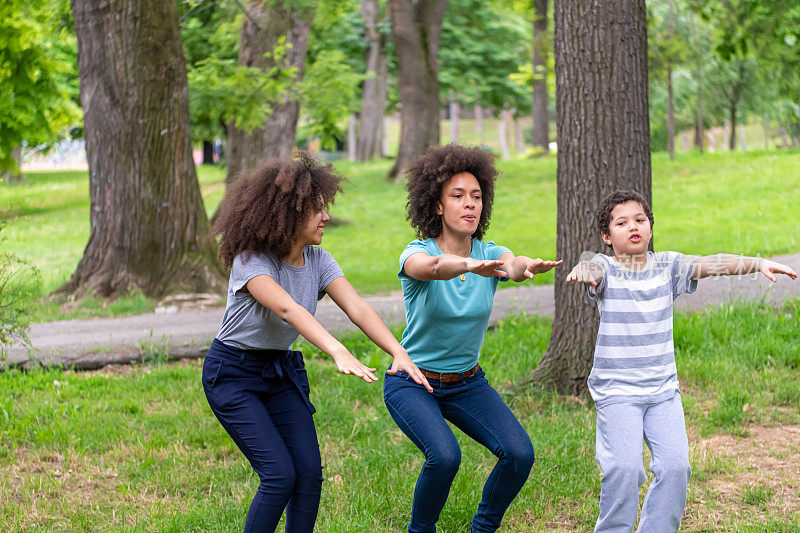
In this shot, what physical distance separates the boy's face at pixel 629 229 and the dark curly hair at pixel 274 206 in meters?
1.26

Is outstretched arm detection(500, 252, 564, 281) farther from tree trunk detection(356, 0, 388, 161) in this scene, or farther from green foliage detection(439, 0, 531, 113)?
green foliage detection(439, 0, 531, 113)

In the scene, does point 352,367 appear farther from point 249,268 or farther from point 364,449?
point 364,449

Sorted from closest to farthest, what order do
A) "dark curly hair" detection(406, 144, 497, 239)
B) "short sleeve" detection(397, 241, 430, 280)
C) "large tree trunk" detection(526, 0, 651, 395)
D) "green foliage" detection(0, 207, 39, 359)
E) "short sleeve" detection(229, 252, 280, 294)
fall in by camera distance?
"short sleeve" detection(229, 252, 280, 294)
"short sleeve" detection(397, 241, 430, 280)
"dark curly hair" detection(406, 144, 497, 239)
"green foliage" detection(0, 207, 39, 359)
"large tree trunk" detection(526, 0, 651, 395)

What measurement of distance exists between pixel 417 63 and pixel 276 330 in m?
19.2

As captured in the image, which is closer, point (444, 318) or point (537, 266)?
point (537, 266)

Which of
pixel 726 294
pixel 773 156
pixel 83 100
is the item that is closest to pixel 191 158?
pixel 83 100

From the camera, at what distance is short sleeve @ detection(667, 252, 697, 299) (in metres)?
3.62

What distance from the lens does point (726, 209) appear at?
16.2 meters

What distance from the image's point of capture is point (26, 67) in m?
14.4

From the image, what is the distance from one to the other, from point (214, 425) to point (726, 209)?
516 inches

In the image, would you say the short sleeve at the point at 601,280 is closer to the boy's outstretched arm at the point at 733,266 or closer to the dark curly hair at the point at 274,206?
the boy's outstretched arm at the point at 733,266

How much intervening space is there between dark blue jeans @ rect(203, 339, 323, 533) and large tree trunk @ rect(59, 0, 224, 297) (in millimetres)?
7060

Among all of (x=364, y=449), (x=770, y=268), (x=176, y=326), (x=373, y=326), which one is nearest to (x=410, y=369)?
(x=373, y=326)

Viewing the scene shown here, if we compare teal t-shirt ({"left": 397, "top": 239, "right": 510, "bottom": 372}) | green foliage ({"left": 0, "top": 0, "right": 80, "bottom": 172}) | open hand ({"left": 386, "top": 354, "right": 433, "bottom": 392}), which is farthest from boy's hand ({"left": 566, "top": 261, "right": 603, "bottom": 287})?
green foliage ({"left": 0, "top": 0, "right": 80, "bottom": 172})
